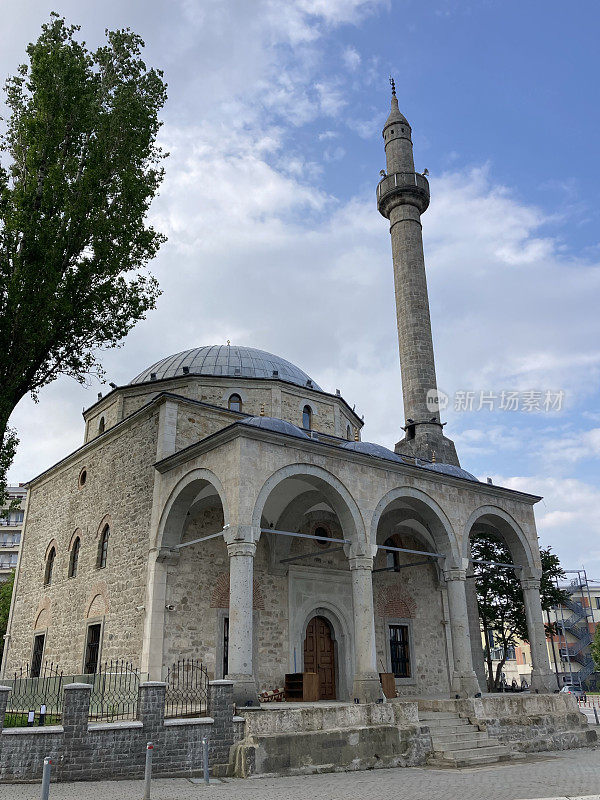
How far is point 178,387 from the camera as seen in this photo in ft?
53.8

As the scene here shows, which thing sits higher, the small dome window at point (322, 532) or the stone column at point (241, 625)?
the small dome window at point (322, 532)

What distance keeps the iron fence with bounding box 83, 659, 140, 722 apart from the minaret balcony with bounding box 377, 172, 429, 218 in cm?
1499

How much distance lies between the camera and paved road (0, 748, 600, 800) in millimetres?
6281

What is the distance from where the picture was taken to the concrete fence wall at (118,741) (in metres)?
6.68

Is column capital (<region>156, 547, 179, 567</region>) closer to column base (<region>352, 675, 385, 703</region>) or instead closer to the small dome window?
the small dome window

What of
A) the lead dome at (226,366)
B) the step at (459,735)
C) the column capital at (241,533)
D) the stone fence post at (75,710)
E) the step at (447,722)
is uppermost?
the lead dome at (226,366)

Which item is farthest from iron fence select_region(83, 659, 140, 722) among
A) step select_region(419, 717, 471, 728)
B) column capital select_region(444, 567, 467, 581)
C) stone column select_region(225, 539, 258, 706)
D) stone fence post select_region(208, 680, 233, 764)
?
column capital select_region(444, 567, 467, 581)

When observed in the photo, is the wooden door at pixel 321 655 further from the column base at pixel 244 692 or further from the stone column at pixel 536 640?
the column base at pixel 244 692

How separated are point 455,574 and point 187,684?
18.0 ft

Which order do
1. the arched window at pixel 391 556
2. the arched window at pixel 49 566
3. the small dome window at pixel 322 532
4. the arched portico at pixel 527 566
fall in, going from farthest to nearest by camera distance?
Result: 1. the arched window at pixel 49 566
2. the arched window at pixel 391 556
3. the small dome window at pixel 322 532
4. the arched portico at pixel 527 566

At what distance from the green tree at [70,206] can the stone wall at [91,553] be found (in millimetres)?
3044

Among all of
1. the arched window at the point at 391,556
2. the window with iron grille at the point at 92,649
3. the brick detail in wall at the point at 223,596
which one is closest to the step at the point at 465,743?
the brick detail in wall at the point at 223,596

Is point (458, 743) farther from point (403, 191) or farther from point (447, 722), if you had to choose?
point (403, 191)

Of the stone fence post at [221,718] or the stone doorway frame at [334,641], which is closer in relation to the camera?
the stone fence post at [221,718]
